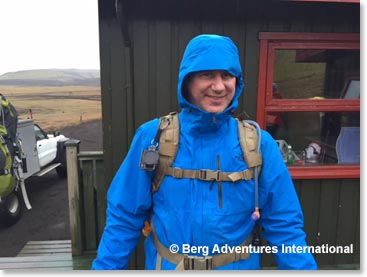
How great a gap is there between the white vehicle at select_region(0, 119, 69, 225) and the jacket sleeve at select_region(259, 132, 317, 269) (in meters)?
4.28

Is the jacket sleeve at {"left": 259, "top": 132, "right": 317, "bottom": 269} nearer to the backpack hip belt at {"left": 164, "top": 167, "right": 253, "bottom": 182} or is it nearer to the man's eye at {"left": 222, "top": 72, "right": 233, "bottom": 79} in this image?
the backpack hip belt at {"left": 164, "top": 167, "right": 253, "bottom": 182}

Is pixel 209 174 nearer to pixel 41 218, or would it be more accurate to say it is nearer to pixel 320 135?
pixel 320 135

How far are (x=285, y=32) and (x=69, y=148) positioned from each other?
8.28 ft

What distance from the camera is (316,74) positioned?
129 inches

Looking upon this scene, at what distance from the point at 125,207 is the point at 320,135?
2.65m

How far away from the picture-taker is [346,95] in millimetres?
3303

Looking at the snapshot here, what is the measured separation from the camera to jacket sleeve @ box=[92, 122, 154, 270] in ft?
4.90

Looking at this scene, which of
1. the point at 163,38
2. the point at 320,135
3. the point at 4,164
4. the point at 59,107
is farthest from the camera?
the point at 59,107

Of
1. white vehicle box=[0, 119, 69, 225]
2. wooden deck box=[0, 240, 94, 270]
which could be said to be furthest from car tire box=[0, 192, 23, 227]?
wooden deck box=[0, 240, 94, 270]

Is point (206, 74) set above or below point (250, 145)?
above

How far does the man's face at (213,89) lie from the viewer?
1.41m

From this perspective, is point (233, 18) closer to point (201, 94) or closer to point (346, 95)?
point (346, 95)

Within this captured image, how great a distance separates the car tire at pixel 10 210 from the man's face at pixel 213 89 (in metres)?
5.17
